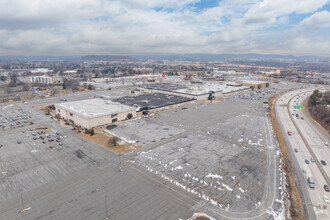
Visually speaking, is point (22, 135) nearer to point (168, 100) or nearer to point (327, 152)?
point (168, 100)

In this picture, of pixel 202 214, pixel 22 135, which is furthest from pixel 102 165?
pixel 22 135

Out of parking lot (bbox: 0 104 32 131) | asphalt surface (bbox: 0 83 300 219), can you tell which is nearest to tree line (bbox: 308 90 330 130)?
asphalt surface (bbox: 0 83 300 219)

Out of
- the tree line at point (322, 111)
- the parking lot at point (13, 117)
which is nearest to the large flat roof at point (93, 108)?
the parking lot at point (13, 117)

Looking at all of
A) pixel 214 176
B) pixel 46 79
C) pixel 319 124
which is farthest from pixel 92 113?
pixel 46 79

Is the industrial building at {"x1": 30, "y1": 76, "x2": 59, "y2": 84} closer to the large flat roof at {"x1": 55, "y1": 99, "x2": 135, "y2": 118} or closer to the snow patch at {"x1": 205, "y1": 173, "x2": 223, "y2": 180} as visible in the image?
the large flat roof at {"x1": 55, "y1": 99, "x2": 135, "y2": 118}

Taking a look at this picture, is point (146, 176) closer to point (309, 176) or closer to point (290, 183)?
point (290, 183)

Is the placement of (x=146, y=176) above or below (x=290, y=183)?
below

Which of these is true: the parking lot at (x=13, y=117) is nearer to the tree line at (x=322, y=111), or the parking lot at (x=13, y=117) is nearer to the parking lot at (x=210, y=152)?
the parking lot at (x=210, y=152)
